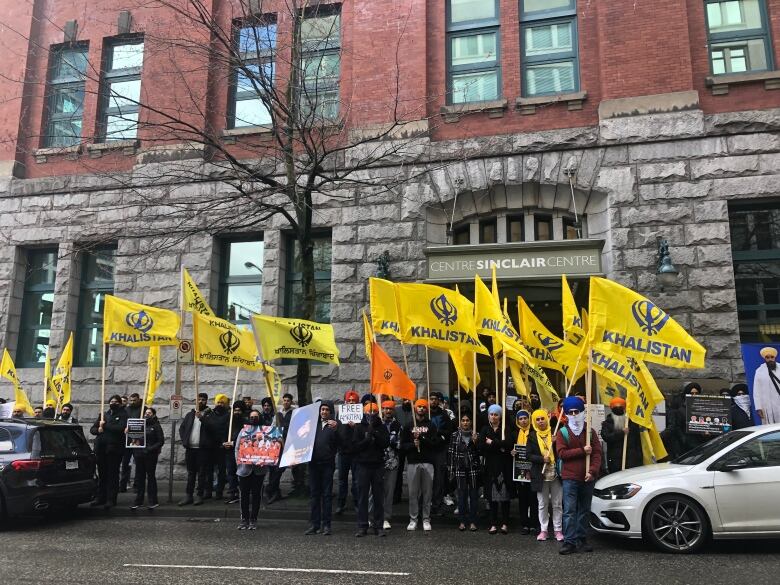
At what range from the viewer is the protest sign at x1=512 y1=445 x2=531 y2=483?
8.51m

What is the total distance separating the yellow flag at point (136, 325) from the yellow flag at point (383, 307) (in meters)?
4.30

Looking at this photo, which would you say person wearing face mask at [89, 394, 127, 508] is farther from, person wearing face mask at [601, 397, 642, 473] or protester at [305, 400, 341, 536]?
person wearing face mask at [601, 397, 642, 473]

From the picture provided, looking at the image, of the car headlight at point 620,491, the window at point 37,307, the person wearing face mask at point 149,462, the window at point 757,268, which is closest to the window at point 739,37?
the window at point 757,268

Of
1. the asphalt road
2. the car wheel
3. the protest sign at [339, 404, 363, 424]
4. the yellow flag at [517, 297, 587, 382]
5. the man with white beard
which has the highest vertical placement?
the yellow flag at [517, 297, 587, 382]

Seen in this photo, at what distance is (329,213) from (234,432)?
5.47m

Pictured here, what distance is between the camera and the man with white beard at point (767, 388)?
378 inches

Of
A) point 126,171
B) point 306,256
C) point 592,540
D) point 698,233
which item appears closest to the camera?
point 592,540

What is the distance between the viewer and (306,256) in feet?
37.6

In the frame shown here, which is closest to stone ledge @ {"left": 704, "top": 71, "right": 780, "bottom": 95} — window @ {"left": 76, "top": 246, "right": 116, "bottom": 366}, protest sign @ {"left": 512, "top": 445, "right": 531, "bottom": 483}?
protest sign @ {"left": 512, "top": 445, "right": 531, "bottom": 483}

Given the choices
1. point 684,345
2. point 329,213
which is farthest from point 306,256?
point 684,345

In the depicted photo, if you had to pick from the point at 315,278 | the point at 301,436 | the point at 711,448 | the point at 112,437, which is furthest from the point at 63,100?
the point at 711,448

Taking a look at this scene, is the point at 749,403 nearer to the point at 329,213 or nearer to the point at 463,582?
the point at 463,582

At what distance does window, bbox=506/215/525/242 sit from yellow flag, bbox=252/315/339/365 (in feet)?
17.4

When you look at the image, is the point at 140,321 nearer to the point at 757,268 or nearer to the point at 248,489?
the point at 248,489
